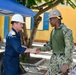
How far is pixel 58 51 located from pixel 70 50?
371 millimetres

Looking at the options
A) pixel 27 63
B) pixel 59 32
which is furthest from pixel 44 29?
pixel 59 32

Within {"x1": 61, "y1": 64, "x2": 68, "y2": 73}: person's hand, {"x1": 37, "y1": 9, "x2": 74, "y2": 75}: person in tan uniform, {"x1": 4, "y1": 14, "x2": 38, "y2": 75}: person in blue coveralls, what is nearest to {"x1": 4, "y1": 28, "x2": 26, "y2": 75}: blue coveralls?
{"x1": 4, "y1": 14, "x2": 38, "y2": 75}: person in blue coveralls

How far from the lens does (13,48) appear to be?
521cm

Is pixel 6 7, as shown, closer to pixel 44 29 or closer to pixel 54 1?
pixel 54 1

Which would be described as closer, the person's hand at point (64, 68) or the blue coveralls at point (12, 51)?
the person's hand at point (64, 68)

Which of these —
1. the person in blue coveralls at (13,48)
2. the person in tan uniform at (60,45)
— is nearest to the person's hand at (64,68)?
the person in tan uniform at (60,45)

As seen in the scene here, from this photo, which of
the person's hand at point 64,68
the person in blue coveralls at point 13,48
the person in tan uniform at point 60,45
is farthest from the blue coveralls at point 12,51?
the person's hand at point 64,68

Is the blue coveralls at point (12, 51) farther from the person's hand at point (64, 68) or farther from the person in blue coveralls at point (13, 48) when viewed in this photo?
the person's hand at point (64, 68)

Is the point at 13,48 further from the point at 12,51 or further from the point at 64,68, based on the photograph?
the point at 64,68

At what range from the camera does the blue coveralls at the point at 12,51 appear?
202 inches

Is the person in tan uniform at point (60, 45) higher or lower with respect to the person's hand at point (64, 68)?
higher

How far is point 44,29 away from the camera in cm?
2234

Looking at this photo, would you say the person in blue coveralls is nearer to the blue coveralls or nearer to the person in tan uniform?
the blue coveralls

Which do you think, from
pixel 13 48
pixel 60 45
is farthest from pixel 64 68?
pixel 13 48
